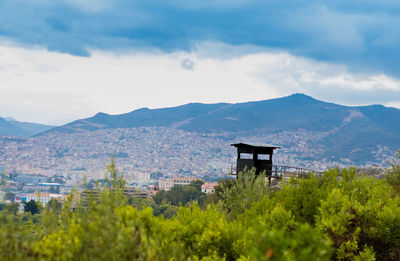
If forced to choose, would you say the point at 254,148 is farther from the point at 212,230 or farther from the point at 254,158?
the point at 212,230

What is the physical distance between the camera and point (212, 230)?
21.6 feet

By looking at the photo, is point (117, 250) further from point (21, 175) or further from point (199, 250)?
point (21, 175)

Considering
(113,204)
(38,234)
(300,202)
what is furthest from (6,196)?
(300,202)

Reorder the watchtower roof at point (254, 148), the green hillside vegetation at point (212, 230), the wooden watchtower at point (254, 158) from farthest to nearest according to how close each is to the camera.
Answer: the wooden watchtower at point (254, 158) < the watchtower roof at point (254, 148) < the green hillside vegetation at point (212, 230)

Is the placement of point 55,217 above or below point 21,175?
above

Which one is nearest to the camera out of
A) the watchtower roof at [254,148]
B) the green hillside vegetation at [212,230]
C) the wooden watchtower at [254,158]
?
the green hillside vegetation at [212,230]

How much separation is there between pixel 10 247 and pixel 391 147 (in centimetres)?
21362

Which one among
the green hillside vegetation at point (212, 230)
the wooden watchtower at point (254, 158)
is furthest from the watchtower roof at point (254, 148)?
the green hillside vegetation at point (212, 230)

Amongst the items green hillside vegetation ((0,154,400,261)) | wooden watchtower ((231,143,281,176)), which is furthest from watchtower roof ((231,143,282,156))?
green hillside vegetation ((0,154,400,261))

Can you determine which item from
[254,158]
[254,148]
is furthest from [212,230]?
[254,158]

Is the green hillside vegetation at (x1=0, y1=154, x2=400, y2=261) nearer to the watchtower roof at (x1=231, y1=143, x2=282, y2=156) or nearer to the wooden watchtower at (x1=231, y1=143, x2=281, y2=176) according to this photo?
the watchtower roof at (x1=231, y1=143, x2=282, y2=156)

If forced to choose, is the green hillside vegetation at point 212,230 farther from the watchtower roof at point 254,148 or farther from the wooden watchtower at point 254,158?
the wooden watchtower at point 254,158

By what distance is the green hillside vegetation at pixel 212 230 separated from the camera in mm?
4270

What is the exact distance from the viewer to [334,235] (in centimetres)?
731
